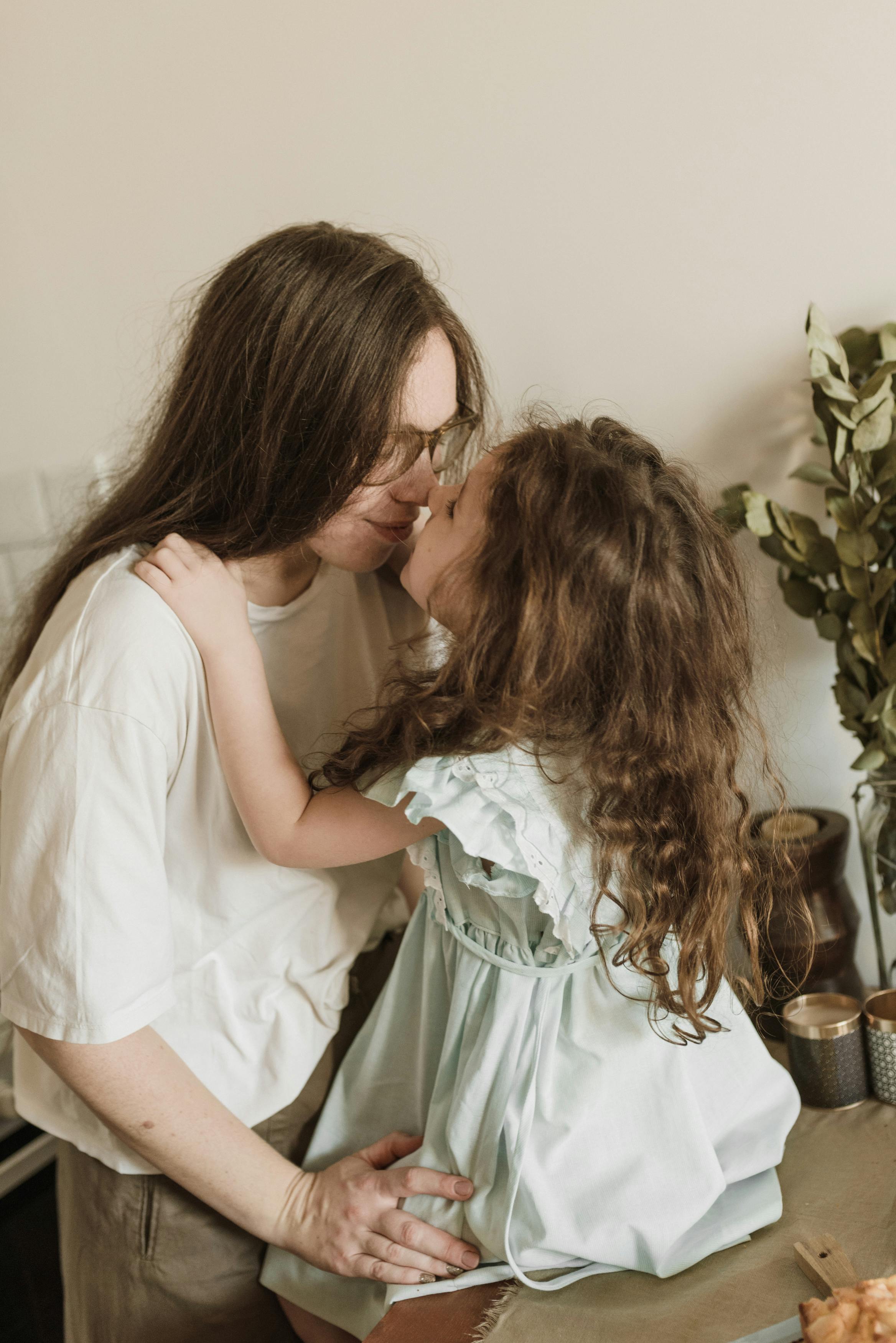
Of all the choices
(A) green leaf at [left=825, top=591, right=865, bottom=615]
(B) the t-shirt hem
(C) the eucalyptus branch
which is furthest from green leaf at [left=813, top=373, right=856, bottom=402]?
(B) the t-shirt hem

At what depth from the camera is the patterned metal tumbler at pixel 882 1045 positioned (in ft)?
3.68

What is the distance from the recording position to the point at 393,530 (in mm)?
1073

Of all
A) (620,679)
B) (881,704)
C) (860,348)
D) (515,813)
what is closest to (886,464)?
(860,348)

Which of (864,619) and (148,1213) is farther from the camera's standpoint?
(864,619)

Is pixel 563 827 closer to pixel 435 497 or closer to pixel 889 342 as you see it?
pixel 435 497

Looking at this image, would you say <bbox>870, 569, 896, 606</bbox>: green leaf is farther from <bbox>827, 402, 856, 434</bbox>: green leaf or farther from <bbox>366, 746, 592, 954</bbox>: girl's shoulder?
<bbox>366, 746, 592, 954</bbox>: girl's shoulder

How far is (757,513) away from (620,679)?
401 mm

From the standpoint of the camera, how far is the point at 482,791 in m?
0.87

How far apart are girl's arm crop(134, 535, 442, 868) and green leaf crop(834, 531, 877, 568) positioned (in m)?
0.59

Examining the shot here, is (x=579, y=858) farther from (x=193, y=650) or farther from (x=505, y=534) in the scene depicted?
(x=193, y=650)

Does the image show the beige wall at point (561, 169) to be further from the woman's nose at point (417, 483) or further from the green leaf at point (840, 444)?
the woman's nose at point (417, 483)

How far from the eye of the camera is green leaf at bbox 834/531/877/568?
1.15 meters

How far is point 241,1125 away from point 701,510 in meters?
0.75

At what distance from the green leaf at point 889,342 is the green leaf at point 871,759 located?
440mm
